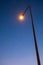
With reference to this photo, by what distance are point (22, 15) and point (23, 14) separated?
15 centimetres

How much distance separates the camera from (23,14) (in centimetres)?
1166

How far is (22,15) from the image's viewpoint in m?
11.7
